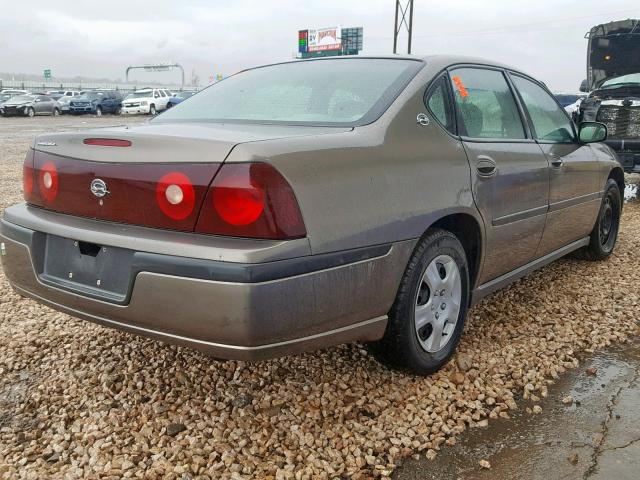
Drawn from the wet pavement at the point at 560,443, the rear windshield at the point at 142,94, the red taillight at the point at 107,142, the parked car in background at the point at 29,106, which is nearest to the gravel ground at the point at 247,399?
the wet pavement at the point at 560,443

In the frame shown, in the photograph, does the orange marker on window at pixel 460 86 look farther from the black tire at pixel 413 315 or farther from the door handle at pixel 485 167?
the black tire at pixel 413 315

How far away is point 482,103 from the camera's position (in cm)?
324

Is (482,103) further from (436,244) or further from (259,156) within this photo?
(259,156)

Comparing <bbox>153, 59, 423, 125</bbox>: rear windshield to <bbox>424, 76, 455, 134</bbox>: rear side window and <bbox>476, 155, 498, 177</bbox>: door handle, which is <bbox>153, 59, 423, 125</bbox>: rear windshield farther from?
<bbox>476, 155, 498, 177</bbox>: door handle

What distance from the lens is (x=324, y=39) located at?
61719mm

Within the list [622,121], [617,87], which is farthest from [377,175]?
[617,87]

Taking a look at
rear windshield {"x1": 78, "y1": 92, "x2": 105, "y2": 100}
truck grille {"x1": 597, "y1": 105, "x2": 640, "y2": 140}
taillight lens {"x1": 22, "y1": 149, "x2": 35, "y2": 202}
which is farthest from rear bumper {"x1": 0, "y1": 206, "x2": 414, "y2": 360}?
rear windshield {"x1": 78, "y1": 92, "x2": 105, "y2": 100}

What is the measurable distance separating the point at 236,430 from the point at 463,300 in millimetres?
1273

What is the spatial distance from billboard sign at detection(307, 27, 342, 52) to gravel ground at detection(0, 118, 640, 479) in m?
60.3

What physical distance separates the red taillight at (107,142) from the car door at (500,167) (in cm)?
157

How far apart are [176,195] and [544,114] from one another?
275 cm

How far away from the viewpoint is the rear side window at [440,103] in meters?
2.79

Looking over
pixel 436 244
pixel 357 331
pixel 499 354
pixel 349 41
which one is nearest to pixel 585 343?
pixel 499 354

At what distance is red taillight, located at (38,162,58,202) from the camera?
247 cm
